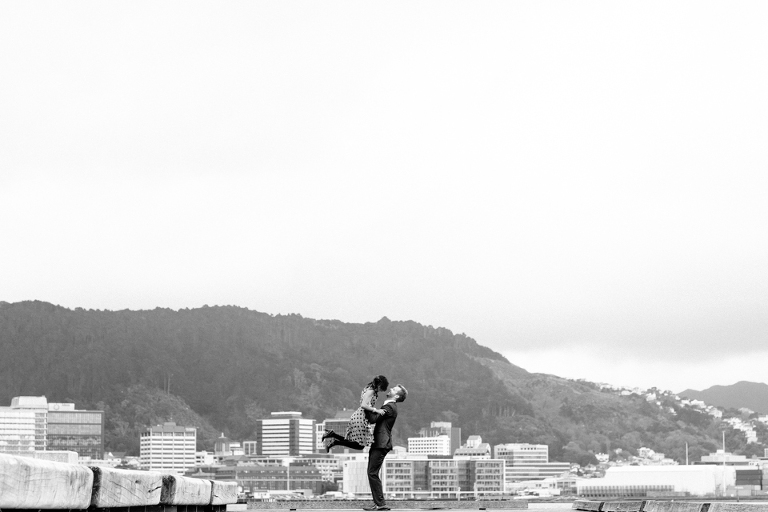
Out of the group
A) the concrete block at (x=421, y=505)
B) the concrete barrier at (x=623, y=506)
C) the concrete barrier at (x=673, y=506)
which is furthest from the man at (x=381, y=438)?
the concrete barrier at (x=673, y=506)

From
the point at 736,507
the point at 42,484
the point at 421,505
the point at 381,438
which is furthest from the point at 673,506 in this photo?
the point at 421,505

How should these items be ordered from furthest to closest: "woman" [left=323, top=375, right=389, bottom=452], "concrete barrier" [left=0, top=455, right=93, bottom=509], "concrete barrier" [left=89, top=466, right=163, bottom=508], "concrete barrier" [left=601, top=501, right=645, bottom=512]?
"woman" [left=323, top=375, right=389, bottom=452] < "concrete barrier" [left=601, top=501, right=645, bottom=512] < "concrete barrier" [left=89, top=466, right=163, bottom=508] < "concrete barrier" [left=0, top=455, right=93, bottom=509]

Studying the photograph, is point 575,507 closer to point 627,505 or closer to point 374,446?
point 374,446

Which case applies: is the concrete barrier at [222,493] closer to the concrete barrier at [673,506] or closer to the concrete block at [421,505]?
the concrete barrier at [673,506]

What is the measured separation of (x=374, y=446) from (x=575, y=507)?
2.83 meters

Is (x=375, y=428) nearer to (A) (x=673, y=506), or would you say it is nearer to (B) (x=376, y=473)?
(B) (x=376, y=473)

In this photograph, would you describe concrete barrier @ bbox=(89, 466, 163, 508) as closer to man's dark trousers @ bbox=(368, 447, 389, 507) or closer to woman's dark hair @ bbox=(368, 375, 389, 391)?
woman's dark hair @ bbox=(368, 375, 389, 391)

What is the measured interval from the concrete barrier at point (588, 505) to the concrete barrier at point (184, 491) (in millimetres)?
5822

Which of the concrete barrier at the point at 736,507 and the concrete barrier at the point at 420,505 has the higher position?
the concrete barrier at the point at 736,507

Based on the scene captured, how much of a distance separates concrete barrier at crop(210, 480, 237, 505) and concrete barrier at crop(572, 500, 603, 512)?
4261mm

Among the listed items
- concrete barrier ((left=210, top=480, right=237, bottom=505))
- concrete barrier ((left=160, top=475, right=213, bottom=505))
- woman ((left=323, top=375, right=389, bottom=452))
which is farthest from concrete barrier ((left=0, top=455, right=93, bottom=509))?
woman ((left=323, top=375, right=389, bottom=452))

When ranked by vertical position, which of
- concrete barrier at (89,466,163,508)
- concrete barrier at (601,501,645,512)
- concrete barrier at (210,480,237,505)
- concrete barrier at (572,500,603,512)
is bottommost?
concrete barrier at (572,500,603,512)

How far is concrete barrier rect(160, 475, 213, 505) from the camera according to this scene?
852cm

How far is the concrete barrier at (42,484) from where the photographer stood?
4.98m
